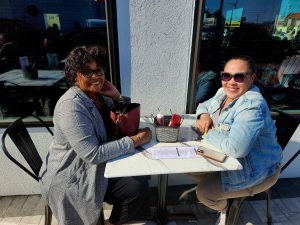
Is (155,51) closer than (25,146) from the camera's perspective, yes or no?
No

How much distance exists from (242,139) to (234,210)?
70cm

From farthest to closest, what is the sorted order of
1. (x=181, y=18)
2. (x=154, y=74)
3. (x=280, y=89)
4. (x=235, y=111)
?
(x=280, y=89), (x=154, y=74), (x=181, y=18), (x=235, y=111)

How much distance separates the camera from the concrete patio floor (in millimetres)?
2227

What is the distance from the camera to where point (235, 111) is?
160 cm

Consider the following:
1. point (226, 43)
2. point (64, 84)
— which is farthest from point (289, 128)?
point (64, 84)

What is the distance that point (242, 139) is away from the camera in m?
1.46

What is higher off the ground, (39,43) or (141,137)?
(39,43)

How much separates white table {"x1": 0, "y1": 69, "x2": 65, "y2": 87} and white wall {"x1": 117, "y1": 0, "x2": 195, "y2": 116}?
0.63 m

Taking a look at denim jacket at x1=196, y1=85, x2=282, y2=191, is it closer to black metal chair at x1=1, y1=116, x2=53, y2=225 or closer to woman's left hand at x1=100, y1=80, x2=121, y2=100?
woman's left hand at x1=100, y1=80, x2=121, y2=100

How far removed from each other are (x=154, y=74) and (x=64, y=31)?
87 centimetres

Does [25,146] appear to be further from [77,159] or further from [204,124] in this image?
[204,124]

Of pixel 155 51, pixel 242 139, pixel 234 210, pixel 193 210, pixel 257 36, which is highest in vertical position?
pixel 257 36

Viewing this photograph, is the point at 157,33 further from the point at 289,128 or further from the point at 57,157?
the point at 289,128

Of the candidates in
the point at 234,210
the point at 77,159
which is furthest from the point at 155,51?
the point at 234,210
